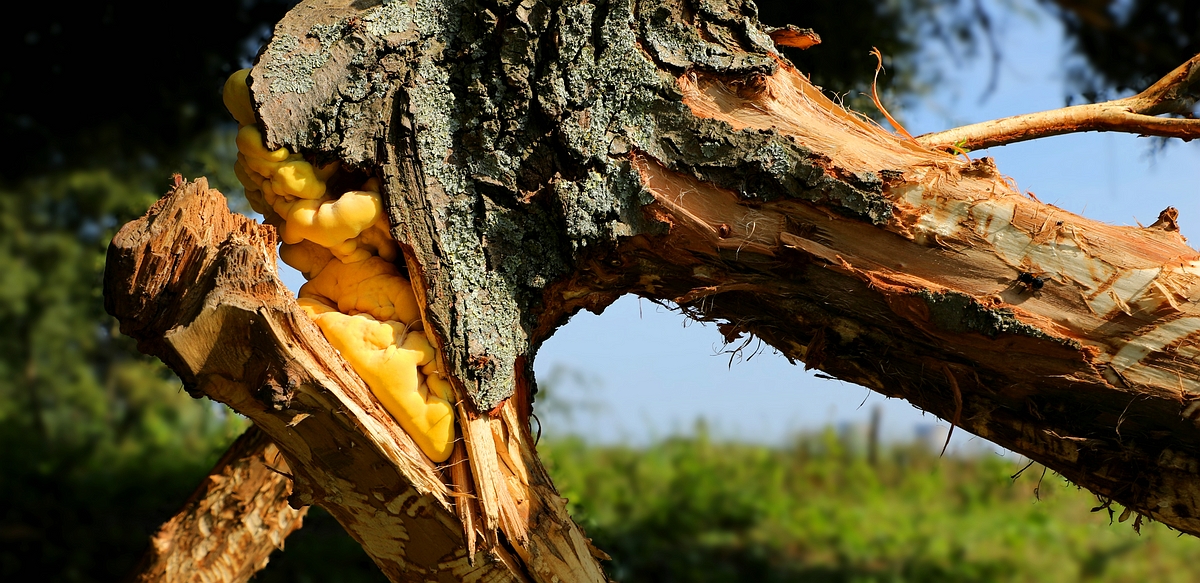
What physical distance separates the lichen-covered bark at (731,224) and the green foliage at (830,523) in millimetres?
3304

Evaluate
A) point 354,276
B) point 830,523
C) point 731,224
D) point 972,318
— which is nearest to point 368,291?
point 354,276

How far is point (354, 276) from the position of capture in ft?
5.55

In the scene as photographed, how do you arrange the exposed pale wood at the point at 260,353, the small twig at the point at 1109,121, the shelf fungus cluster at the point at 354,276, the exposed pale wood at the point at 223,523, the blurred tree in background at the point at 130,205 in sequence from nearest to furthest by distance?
the exposed pale wood at the point at 260,353 → the shelf fungus cluster at the point at 354,276 → the small twig at the point at 1109,121 → the exposed pale wood at the point at 223,523 → the blurred tree in background at the point at 130,205

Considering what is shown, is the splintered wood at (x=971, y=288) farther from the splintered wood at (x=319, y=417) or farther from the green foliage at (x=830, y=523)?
the green foliage at (x=830, y=523)

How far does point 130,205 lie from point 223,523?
6.64 feet

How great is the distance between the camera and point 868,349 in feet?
5.57

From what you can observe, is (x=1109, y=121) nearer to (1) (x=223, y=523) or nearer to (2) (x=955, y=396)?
(2) (x=955, y=396)

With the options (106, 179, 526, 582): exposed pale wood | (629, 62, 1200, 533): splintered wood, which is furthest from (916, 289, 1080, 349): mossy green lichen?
(106, 179, 526, 582): exposed pale wood

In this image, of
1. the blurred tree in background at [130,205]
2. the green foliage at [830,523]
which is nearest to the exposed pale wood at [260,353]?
the blurred tree in background at [130,205]

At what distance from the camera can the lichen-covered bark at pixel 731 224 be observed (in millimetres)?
1524

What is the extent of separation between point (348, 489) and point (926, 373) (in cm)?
113

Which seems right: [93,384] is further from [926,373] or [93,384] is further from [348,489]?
[926,373]

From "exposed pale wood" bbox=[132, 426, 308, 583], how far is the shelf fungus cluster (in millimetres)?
1051

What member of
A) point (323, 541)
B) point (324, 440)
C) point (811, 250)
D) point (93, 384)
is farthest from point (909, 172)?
point (93, 384)
